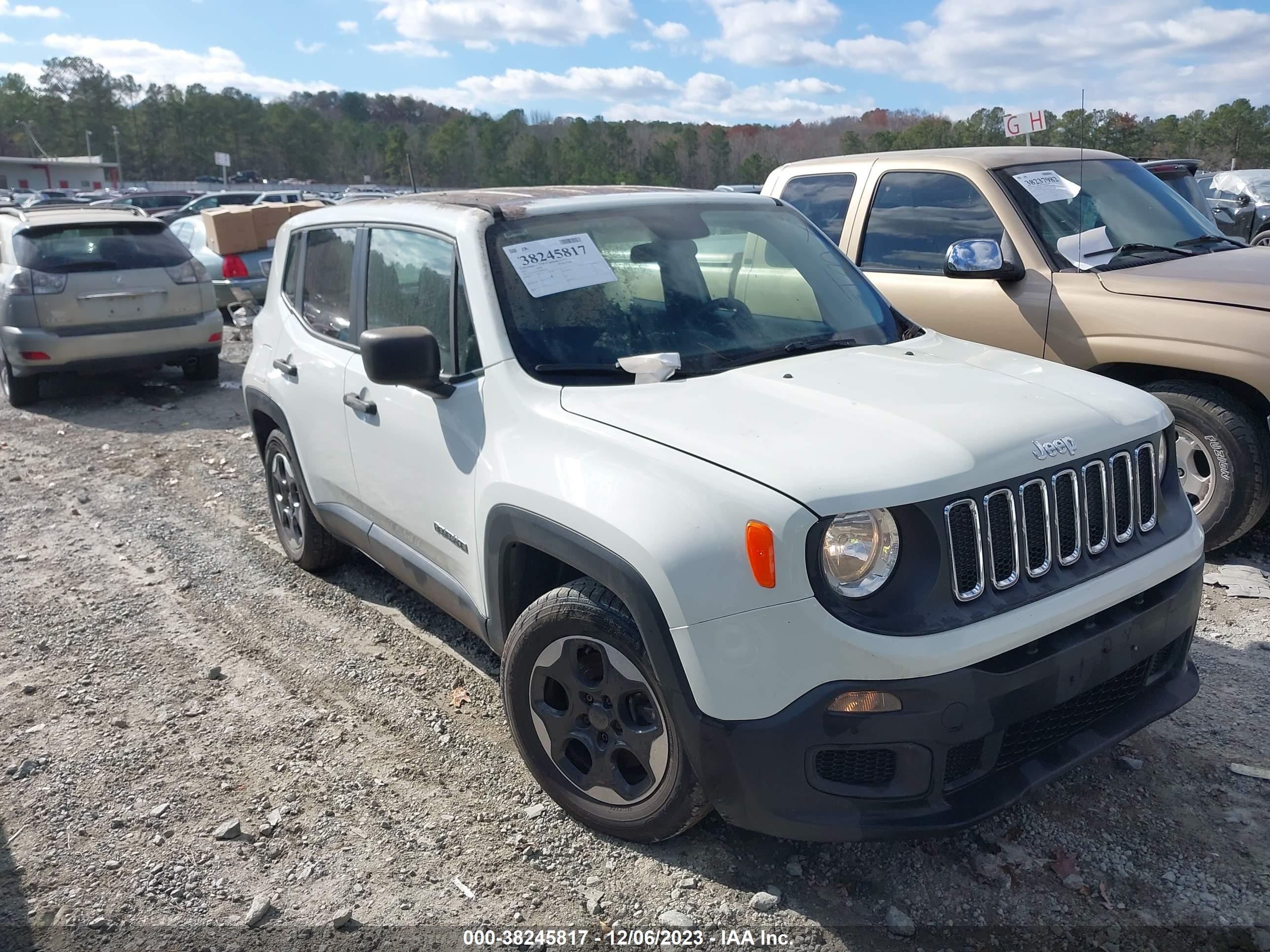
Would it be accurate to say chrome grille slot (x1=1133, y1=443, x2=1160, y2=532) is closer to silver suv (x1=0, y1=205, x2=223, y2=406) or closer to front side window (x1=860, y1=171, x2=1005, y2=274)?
front side window (x1=860, y1=171, x2=1005, y2=274)

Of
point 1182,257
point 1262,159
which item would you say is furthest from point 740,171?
point 1182,257

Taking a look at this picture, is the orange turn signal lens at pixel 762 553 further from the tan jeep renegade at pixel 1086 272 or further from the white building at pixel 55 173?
the white building at pixel 55 173

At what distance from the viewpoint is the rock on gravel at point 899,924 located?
249 cm

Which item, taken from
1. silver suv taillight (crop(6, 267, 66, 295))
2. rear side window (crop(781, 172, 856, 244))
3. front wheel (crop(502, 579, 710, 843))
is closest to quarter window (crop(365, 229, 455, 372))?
front wheel (crop(502, 579, 710, 843))

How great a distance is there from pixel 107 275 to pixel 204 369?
4.39 ft

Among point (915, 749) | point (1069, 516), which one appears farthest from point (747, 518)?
point (1069, 516)

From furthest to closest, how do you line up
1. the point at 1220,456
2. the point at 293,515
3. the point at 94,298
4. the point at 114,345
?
1. the point at 114,345
2. the point at 94,298
3. the point at 293,515
4. the point at 1220,456

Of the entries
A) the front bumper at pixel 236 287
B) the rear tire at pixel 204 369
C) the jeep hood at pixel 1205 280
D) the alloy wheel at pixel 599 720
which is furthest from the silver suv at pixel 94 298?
the jeep hood at pixel 1205 280

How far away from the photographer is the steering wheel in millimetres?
3281

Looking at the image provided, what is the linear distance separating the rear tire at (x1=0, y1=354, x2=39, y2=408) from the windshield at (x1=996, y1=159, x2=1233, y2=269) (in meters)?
8.59

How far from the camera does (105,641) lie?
4.36 meters

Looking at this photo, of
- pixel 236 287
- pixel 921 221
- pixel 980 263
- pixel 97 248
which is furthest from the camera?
pixel 236 287

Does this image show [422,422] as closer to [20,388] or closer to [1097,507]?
[1097,507]

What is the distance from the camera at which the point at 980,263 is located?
16.0ft
